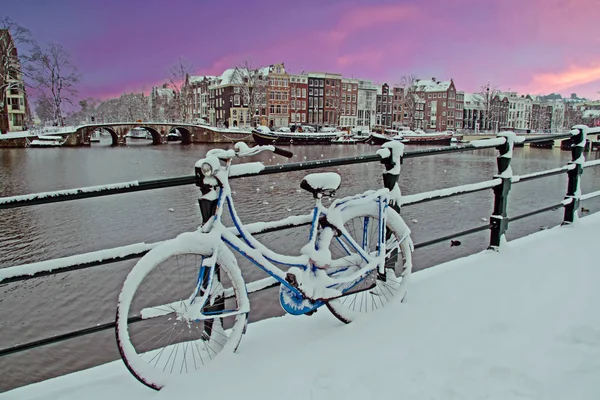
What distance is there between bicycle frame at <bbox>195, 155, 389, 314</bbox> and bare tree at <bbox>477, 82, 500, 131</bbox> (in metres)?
74.3

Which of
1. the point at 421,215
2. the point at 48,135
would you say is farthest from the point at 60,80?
the point at 421,215

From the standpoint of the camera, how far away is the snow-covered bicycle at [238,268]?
183 centimetres

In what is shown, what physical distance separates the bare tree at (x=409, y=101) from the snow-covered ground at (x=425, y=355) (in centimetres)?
6803

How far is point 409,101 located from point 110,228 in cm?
6365

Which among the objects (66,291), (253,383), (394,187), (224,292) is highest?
(394,187)

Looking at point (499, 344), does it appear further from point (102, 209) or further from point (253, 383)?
point (102, 209)

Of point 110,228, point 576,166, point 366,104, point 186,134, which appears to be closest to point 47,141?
point 186,134

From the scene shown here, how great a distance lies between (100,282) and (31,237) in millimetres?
3678

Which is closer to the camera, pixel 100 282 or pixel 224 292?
pixel 224 292

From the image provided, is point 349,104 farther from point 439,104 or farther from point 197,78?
point 197,78

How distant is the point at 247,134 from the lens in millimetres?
47562

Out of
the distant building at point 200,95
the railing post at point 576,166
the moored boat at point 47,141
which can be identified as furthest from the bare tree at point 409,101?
the railing post at point 576,166

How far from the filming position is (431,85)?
72.6 metres

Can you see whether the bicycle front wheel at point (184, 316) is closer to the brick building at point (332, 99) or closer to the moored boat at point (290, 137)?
the moored boat at point (290, 137)
